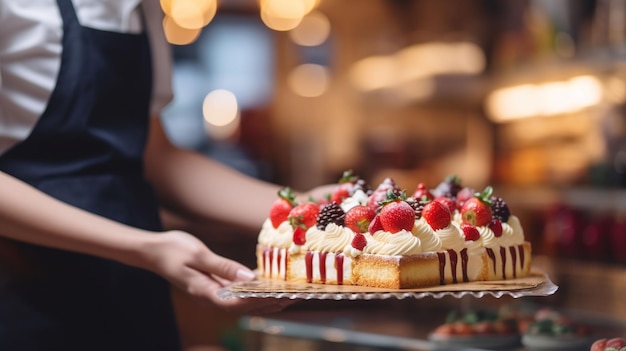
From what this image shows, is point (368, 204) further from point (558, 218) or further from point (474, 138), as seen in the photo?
point (474, 138)

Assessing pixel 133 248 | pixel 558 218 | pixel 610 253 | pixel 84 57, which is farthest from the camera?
pixel 558 218

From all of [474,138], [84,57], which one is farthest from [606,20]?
[84,57]

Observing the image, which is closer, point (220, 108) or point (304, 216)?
point (304, 216)

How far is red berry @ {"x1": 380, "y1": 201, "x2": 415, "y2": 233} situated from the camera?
1539 millimetres

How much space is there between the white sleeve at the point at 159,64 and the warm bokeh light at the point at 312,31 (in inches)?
239

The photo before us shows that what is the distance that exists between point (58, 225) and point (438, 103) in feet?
18.9

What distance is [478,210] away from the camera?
169cm

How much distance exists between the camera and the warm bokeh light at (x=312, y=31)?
8117 millimetres

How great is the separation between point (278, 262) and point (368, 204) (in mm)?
233

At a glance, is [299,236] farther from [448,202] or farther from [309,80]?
[309,80]

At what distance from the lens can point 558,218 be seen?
13.5 feet

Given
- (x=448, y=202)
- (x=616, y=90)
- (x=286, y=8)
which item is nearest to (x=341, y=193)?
(x=448, y=202)

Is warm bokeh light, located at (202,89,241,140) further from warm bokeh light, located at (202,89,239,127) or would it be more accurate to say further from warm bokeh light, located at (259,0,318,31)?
warm bokeh light, located at (259,0,318,31)

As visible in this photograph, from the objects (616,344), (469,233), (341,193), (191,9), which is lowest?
(616,344)
